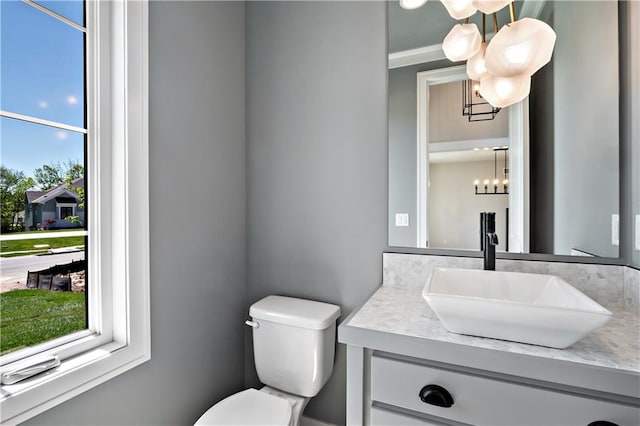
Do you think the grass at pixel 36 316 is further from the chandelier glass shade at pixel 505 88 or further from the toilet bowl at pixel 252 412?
the chandelier glass shade at pixel 505 88

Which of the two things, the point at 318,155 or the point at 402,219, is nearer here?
the point at 402,219

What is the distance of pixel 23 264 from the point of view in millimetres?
969

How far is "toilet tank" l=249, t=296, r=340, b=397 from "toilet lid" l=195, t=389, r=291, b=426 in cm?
13

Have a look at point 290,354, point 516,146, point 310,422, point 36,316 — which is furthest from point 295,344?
point 516,146

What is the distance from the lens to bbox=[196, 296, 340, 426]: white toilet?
132 centimetres

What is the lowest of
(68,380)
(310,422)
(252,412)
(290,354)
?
(310,422)

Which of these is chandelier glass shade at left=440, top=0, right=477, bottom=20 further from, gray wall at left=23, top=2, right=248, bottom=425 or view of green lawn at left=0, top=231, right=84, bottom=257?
view of green lawn at left=0, top=231, right=84, bottom=257

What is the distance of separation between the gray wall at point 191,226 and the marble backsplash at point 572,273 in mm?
863

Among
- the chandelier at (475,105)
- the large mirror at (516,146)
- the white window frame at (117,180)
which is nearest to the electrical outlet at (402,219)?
the large mirror at (516,146)

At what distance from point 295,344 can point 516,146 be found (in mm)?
1230

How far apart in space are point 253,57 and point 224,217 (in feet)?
2.93

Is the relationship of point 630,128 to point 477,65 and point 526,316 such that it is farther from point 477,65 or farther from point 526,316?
point 526,316

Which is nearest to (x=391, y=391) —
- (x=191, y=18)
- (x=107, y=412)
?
(x=107, y=412)

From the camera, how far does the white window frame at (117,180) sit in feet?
3.67
